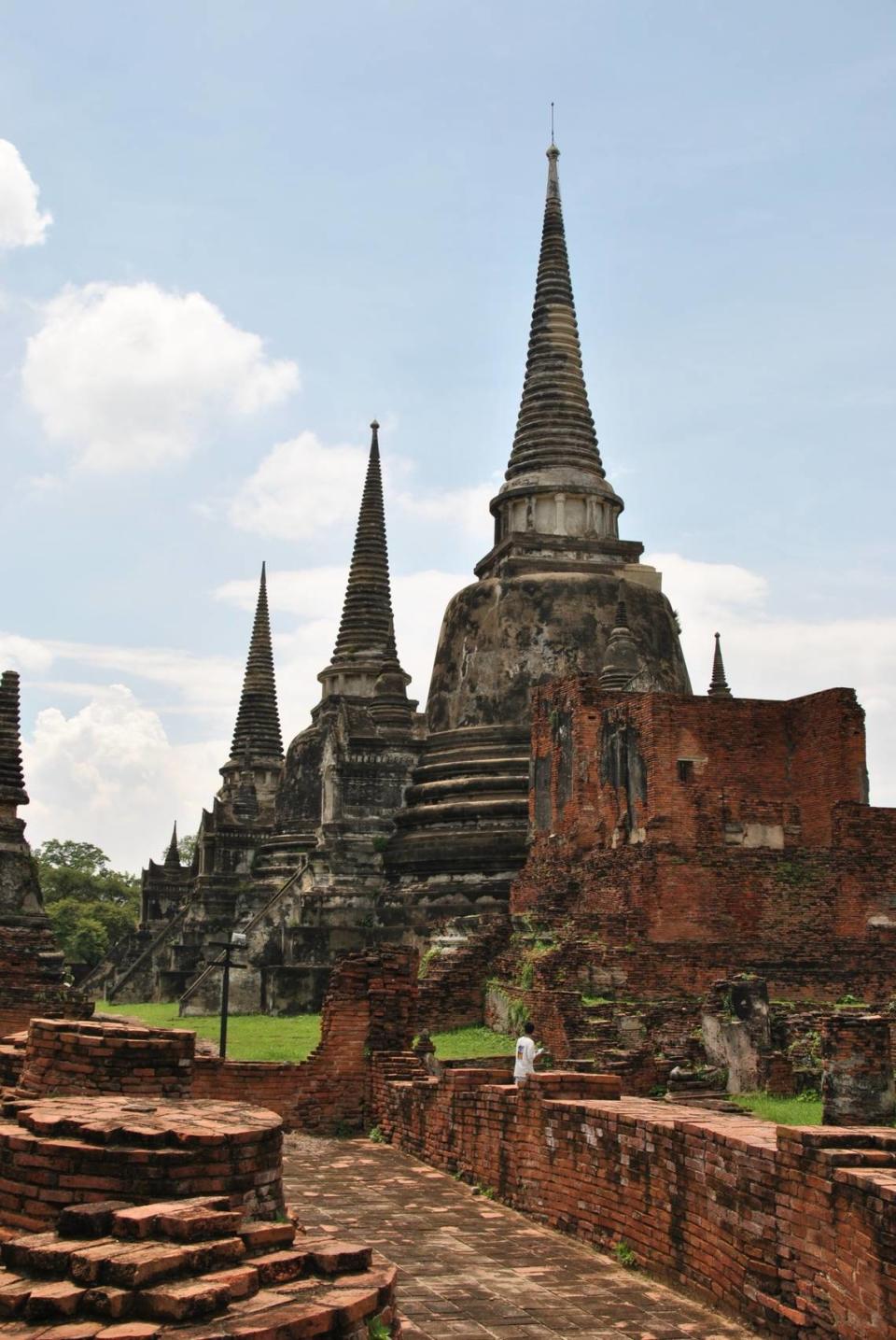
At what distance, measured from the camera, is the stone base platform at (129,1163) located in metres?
5.70

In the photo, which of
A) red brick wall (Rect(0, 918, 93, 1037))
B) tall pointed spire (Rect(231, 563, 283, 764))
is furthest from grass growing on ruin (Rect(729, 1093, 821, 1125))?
tall pointed spire (Rect(231, 563, 283, 764))

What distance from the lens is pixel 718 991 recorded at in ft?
53.9

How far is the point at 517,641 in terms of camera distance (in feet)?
95.1

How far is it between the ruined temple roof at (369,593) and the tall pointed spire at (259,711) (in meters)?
7.34

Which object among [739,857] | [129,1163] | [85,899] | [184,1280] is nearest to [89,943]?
[85,899]

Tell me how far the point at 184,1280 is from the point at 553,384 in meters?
29.6

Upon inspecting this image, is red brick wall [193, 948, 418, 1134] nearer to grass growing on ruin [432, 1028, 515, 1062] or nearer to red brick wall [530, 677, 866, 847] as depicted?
grass growing on ruin [432, 1028, 515, 1062]

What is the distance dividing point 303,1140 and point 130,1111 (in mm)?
7334

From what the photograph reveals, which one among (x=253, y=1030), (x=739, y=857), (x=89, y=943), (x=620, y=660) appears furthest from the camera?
(x=89, y=943)

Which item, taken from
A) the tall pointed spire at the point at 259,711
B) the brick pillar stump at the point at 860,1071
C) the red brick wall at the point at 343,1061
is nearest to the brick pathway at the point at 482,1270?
the red brick wall at the point at 343,1061

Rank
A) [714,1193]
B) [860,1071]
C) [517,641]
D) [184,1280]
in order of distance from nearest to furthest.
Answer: [184,1280]
[714,1193]
[860,1071]
[517,641]

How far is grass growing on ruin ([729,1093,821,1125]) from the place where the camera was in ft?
39.3

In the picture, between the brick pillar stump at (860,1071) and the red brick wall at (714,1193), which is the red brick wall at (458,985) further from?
the red brick wall at (714,1193)

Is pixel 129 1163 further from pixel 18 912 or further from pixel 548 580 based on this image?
pixel 548 580
